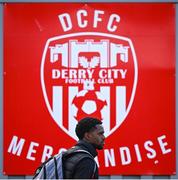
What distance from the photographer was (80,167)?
3.49 metres

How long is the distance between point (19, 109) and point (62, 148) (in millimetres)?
458

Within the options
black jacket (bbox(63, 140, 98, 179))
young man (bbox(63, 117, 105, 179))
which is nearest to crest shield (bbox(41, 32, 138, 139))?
young man (bbox(63, 117, 105, 179))

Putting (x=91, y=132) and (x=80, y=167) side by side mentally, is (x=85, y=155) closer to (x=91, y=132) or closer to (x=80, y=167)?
(x=80, y=167)

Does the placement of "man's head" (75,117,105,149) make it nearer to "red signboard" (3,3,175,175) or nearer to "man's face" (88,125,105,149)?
"man's face" (88,125,105,149)

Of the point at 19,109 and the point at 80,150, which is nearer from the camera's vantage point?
the point at 80,150

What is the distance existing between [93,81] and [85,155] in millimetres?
1780

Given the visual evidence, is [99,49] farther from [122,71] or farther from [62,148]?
[62,148]

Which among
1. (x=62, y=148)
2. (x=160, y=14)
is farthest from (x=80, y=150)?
(x=160, y=14)

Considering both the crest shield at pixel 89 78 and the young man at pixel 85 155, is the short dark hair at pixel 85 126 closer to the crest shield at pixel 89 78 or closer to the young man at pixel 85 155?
the young man at pixel 85 155

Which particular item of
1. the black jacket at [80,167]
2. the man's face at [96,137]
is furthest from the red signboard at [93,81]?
the black jacket at [80,167]

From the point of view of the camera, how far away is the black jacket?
3.47m

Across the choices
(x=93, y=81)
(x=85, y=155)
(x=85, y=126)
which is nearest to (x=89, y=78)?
(x=93, y=81)

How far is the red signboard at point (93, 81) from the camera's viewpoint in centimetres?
525

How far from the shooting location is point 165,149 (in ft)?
17.2
